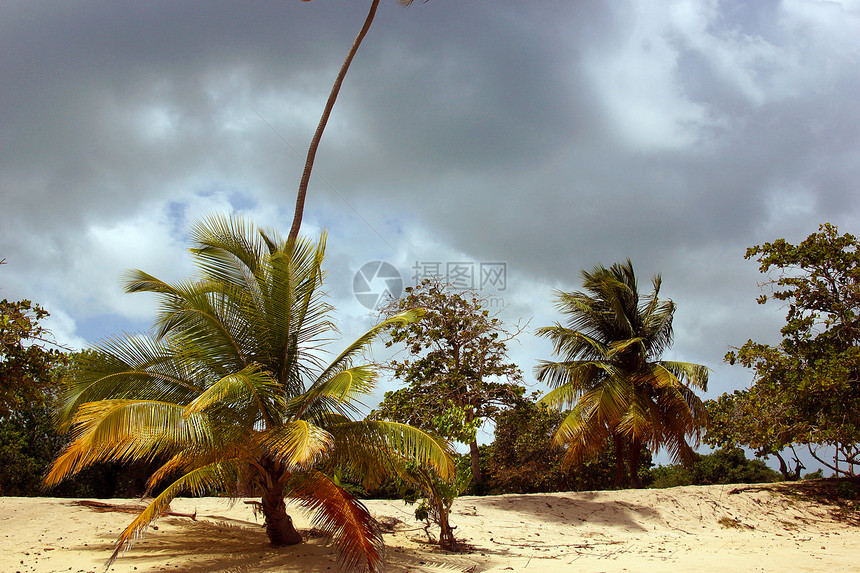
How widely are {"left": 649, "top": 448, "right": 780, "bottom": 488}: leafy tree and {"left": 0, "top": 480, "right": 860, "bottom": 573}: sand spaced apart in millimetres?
9460

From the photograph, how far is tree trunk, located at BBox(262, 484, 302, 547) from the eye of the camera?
29.5 ft

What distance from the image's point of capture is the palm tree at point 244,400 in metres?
7.90

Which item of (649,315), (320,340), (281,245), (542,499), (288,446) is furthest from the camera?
(649,315)

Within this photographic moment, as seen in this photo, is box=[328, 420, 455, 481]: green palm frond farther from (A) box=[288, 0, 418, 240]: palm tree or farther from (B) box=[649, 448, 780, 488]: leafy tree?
(B) box=[649, 448, 780, 488]: leafy tree

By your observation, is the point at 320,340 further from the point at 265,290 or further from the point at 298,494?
the point at 298,494

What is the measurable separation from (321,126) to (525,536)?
1017 centimetres

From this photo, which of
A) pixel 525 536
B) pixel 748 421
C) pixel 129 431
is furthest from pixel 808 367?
pixel 129 431

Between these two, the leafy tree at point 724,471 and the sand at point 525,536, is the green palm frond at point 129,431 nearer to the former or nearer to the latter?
the sand at point 525,536

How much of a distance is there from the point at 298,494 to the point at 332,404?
142 centimetres

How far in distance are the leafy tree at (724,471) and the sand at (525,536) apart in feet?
31.0

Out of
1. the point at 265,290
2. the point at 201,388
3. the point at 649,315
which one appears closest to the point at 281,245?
the point at 265,290

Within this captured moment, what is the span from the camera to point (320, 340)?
9688mm

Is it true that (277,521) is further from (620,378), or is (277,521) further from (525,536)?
(620,378)

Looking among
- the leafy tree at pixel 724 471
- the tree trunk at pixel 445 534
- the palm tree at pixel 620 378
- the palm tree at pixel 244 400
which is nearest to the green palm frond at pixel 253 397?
the palm tree at pixel 244 400
